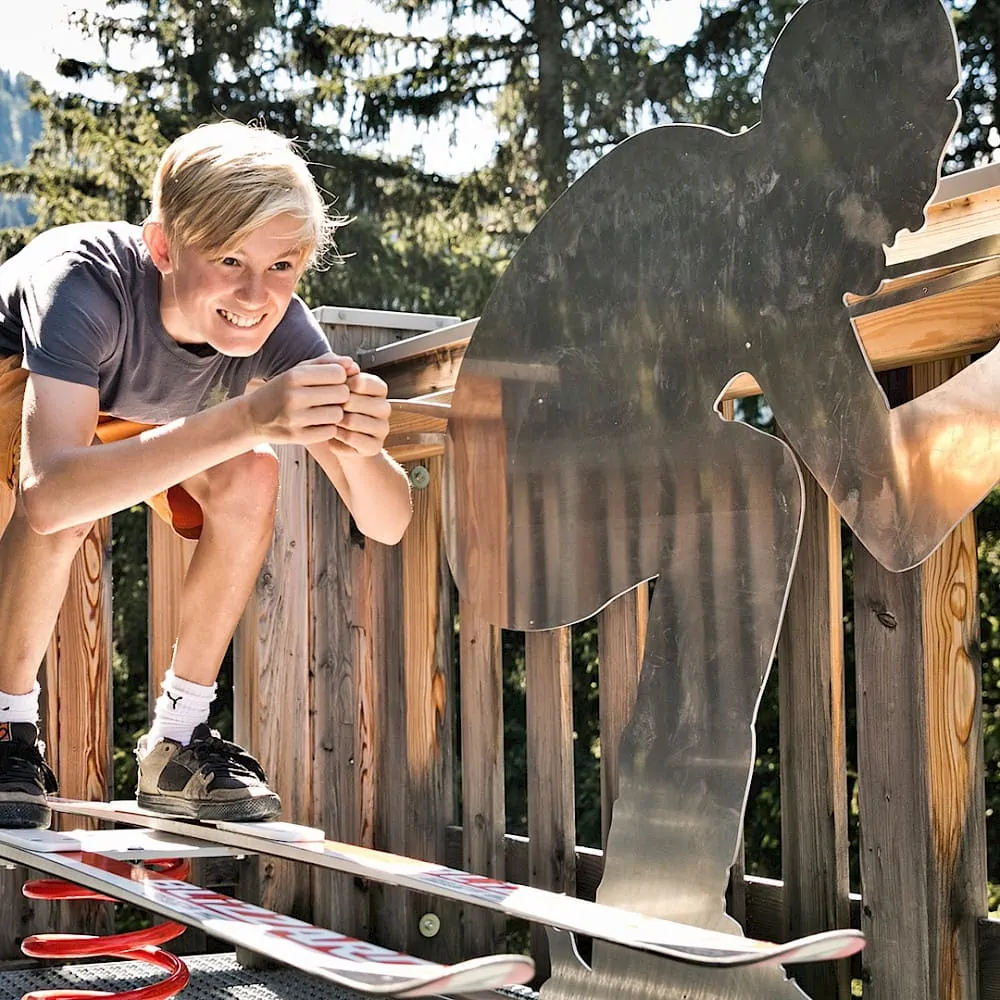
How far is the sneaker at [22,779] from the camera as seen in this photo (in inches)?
97.7

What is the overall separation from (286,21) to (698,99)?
3538mm

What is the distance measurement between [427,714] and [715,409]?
1.40 metres

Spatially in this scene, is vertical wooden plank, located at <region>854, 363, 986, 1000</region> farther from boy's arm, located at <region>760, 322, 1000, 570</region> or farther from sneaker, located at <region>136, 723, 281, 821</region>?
sneaker, located at <region>136, 723, 281, 821</region>

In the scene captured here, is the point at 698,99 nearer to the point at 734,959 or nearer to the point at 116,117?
the point at 116,117

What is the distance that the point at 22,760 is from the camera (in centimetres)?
256

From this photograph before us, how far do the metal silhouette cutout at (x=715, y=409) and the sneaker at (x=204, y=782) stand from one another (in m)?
0.63

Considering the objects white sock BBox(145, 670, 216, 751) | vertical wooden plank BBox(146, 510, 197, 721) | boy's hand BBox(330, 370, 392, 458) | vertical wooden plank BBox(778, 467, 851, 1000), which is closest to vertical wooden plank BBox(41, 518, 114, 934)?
vertical wooden plank BBox(146, 510, 197, 721)

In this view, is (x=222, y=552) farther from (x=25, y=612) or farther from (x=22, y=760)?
(x=22, y=760)

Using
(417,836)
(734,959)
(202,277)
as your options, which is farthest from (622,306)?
(417,836)

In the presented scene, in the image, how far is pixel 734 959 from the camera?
1573mm

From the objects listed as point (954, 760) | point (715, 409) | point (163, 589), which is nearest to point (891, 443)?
point (715, 409)

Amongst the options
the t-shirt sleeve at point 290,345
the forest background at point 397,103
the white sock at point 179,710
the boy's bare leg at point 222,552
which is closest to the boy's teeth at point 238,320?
the t-shirt sleeve at point 290,345

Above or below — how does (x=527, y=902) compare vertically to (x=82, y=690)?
below

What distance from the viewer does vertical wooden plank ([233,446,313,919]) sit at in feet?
10.8
